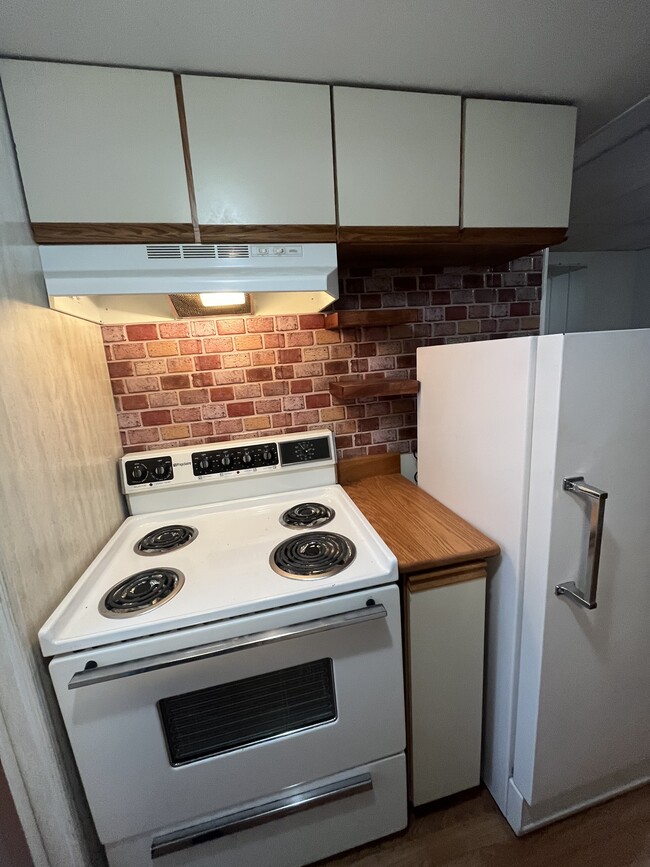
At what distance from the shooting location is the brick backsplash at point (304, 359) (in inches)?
56.1

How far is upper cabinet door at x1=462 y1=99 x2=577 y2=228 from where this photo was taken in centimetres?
111

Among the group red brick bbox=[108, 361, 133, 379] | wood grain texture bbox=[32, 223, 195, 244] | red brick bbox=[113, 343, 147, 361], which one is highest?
wood grain texture bbox=[32, 223, 195, 244]

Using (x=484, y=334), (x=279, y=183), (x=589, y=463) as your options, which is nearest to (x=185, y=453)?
(x=279, y=183)

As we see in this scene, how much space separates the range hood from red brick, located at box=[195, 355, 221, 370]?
15.1 inches

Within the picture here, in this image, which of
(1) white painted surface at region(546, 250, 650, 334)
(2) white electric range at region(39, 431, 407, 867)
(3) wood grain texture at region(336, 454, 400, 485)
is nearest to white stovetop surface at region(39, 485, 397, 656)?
(2) white electric range at region(39, 431, 407, 867)

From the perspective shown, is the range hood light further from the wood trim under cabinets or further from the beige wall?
the beige wall

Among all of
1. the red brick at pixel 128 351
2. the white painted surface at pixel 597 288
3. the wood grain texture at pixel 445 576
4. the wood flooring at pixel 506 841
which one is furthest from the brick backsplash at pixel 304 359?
the white painted surface at pixel 597 288

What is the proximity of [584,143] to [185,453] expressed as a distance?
80.4 inches

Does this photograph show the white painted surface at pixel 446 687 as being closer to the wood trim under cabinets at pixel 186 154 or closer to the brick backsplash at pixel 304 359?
the brick backsplash at pixel 304 359

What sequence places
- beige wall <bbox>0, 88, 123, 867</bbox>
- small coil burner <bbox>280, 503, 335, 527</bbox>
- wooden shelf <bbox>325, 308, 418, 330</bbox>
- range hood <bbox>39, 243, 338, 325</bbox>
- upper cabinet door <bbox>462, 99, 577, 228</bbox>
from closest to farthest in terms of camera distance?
beige wall <bbox>0, 88, 123, 867</bbox> < range hood <bbox>39, 243, 338, 325</bbox> < upper cabinet door <bbox>462, 99, 577, 228</bbox> < small coil burner <bbox>280, 503, 335, 527</bbox> < wooden shelf <bbox>325, 308, 418, 330</bbox>

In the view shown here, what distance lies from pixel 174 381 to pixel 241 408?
29 cm

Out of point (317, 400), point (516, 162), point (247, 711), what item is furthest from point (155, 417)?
point (516, 162)

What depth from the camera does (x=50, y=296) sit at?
0.98 meters

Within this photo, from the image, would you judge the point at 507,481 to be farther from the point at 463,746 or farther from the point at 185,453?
the point at 185,453
